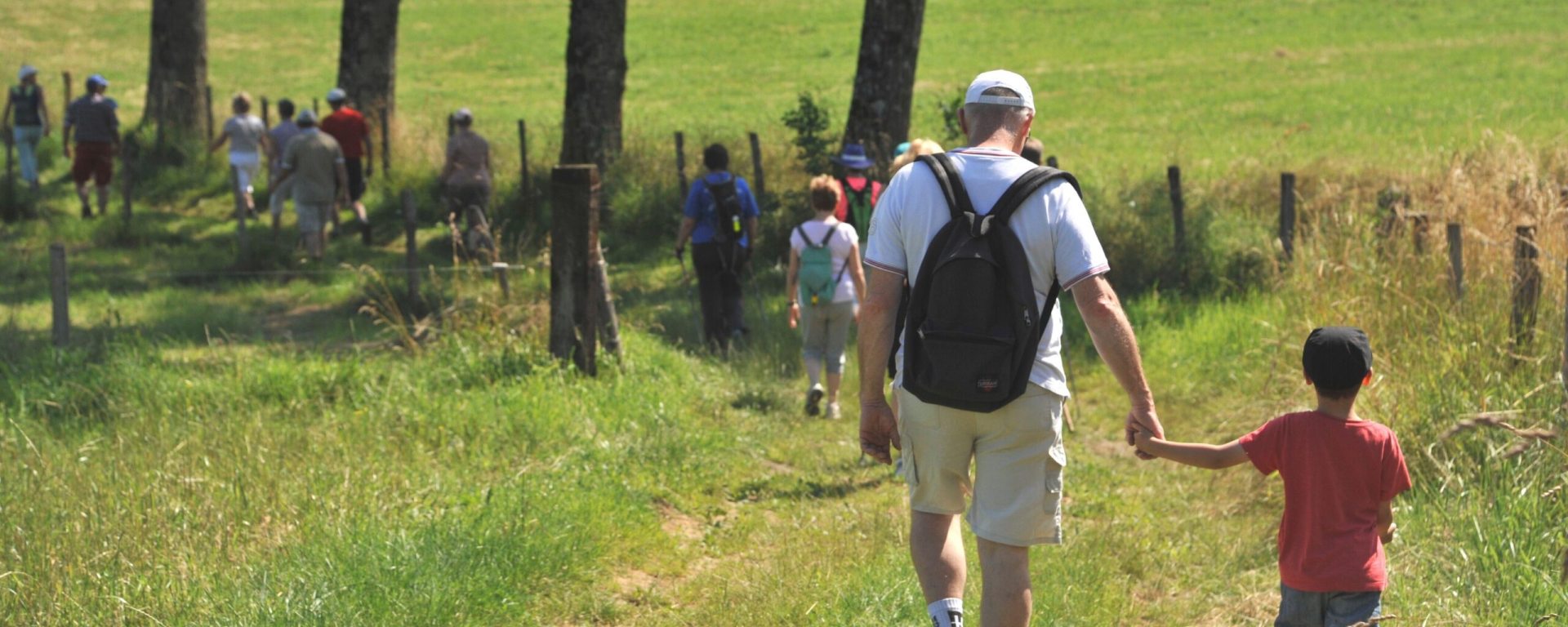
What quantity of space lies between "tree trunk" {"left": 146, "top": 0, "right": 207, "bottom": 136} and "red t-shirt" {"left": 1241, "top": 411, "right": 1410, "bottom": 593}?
20.4 meters

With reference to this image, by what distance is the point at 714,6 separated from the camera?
48.0 meters

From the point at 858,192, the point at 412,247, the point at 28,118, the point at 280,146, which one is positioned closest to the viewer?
the point at 858,192

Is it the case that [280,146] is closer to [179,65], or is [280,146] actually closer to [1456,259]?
[179,65]

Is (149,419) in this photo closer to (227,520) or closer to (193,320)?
(227,520)

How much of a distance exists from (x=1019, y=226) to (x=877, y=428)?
757 mm

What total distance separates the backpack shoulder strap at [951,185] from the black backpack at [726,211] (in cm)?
628

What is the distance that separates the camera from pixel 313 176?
1525 cm

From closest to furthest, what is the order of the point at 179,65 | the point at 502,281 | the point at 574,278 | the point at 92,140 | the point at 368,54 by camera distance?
the point at 574,278
the point at 502,281
the point at 92,140
the point at 368,54
the point at 179,65

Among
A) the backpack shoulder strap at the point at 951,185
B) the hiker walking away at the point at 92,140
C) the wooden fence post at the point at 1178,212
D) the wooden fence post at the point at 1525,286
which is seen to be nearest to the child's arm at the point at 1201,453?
the backpack shoulder strap at the point at 951,185

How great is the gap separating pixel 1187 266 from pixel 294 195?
8.71 metres

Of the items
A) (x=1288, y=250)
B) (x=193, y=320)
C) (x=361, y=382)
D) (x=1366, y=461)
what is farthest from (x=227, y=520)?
(x=1288, y=250)

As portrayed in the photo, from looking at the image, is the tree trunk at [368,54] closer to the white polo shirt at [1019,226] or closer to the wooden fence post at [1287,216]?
the wooden fence post at [1287,216]

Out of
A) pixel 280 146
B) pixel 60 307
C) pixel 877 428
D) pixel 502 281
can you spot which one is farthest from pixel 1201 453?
pixel 280 146

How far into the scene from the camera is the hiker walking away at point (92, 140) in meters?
18.1
